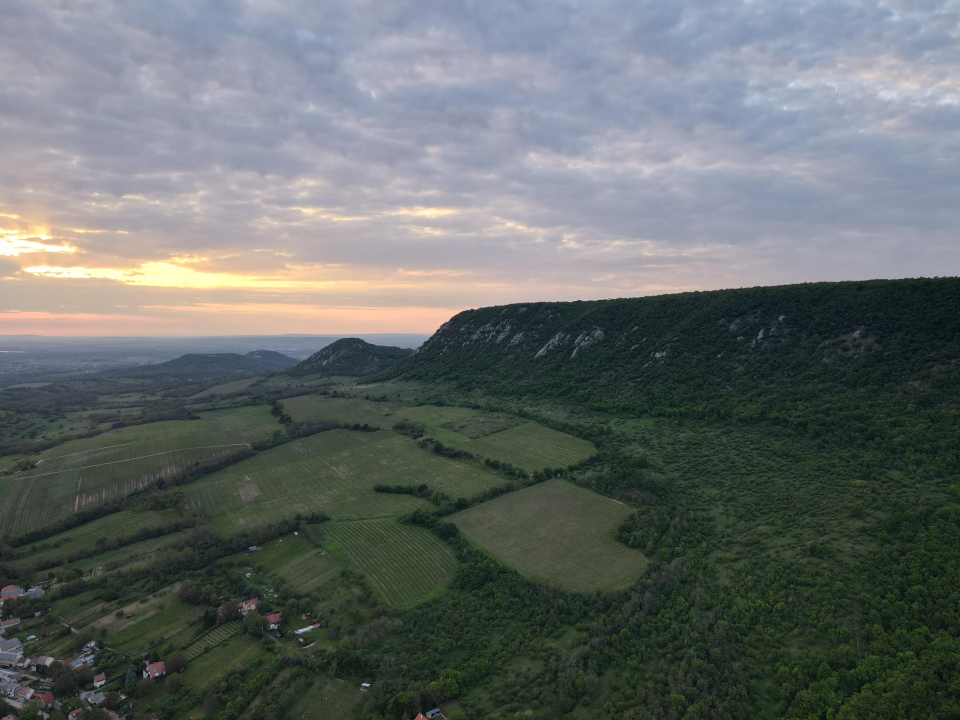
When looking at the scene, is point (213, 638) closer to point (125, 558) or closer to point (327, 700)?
point (327, 700)

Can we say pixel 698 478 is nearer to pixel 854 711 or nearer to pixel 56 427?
pixel 854 711

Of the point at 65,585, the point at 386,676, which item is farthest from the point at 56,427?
the point at 386,676

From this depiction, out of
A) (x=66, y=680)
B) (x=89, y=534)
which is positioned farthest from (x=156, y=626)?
(x=89, y=534)

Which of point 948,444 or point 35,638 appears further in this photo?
point 948,444

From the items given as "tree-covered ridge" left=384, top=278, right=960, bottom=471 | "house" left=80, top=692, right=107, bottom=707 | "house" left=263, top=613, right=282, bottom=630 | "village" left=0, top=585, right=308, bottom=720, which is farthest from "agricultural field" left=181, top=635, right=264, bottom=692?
"tree-covered ridge" left=384, top=278, right=960, bottom=471

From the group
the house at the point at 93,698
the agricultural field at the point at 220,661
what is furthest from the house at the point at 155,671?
the house at the point at 93,698
